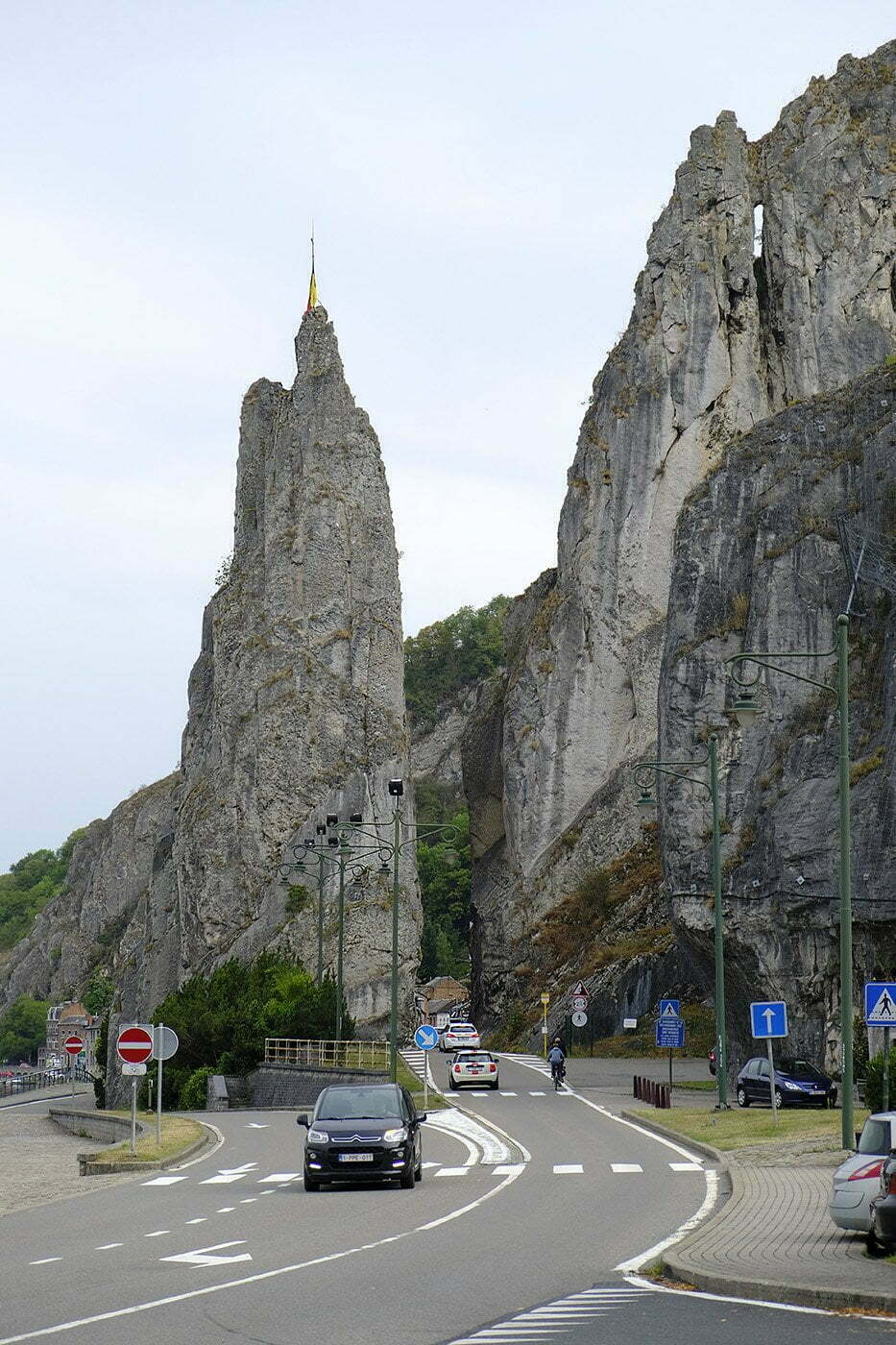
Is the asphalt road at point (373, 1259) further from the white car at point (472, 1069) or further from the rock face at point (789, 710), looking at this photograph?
the white car at point (472, 1069)

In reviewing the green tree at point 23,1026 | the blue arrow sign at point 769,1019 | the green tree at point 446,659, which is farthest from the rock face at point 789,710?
the green tree at point 23,1026

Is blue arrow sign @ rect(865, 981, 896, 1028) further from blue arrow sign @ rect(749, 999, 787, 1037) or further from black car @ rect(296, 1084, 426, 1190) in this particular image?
black car @ rect(296, 1084, 426, 1190)

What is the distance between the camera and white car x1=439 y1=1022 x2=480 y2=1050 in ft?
212

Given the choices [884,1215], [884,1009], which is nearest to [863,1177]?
[884,1215]

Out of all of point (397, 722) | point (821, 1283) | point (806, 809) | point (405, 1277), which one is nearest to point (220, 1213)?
point (405, 1277)

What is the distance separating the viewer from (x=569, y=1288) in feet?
40.8

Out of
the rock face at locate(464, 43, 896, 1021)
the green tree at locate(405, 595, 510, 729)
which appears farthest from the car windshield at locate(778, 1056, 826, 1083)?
the green tree at locate(405, 595, 510, 729)

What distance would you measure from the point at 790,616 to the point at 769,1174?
33357mm

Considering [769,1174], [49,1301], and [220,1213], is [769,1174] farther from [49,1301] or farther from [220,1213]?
[49,1301]

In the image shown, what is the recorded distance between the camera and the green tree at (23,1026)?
158 m

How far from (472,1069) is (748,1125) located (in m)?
19.4

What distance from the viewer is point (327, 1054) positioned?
180ft

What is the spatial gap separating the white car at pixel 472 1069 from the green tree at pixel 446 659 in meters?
115

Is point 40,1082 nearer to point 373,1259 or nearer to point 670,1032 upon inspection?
point 670,1032
